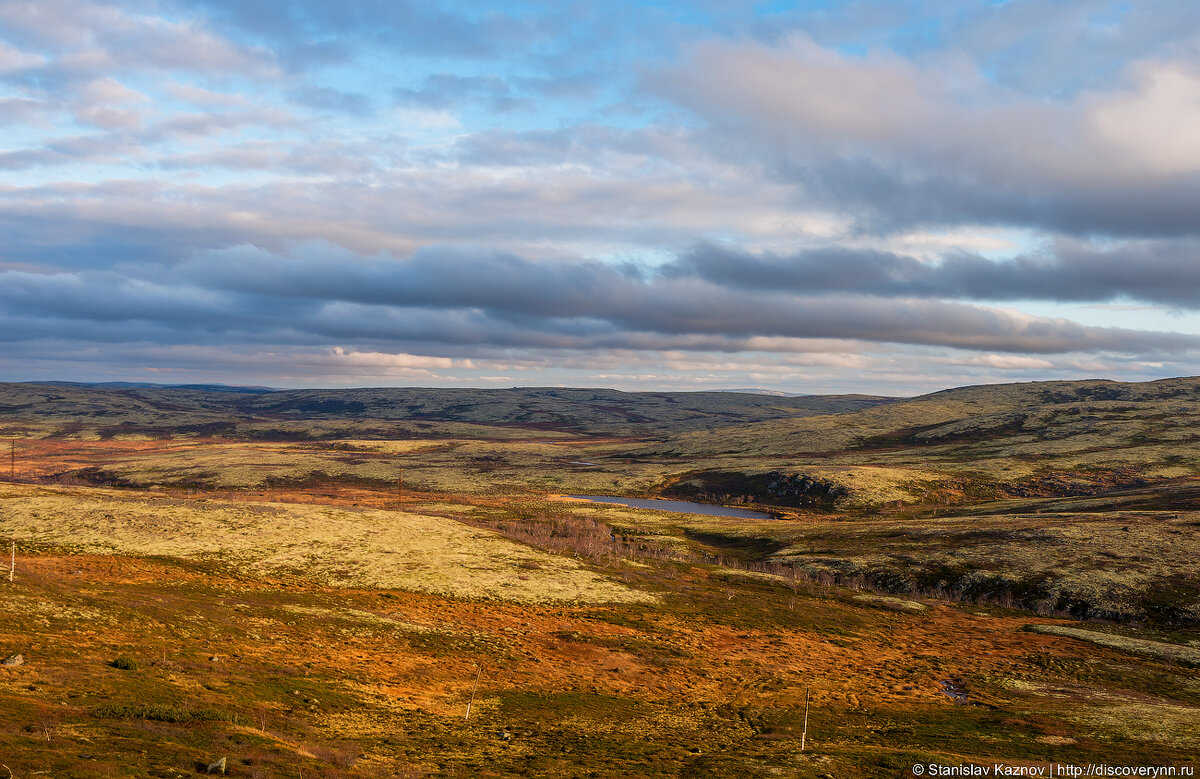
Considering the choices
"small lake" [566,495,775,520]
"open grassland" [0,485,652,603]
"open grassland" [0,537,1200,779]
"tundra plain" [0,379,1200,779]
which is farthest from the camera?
"small lake" [566,495,775,520]

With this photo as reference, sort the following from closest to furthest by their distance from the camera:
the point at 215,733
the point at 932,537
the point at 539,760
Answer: the point at 215,733
the point at 539,760
the point at 932,537

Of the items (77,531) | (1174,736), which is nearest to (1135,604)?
(1174,736)

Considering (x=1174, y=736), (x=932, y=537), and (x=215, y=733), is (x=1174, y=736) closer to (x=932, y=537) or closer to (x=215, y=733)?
(x=215, y=733)

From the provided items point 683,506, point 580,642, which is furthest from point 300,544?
point 683,506

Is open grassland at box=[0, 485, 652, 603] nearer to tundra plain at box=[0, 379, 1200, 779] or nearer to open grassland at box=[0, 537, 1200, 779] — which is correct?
tundra plain at box=[0, 379, 1200, 779]

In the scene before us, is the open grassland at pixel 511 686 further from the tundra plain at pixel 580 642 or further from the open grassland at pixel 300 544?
the open grassland at pixel 300 544

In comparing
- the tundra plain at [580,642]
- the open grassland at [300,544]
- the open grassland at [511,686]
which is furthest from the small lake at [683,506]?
the open grassland at [511,686]

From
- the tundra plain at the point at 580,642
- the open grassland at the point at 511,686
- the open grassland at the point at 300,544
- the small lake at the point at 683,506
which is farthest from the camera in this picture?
the small lake at the point at 683,506

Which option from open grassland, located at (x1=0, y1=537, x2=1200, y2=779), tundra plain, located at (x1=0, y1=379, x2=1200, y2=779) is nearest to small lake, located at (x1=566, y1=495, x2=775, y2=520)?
tundra plain, located at (x1=0, y1=379, x2=1200, y2=779)
